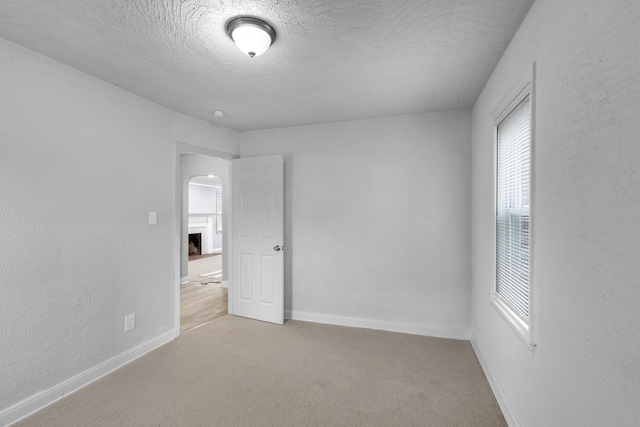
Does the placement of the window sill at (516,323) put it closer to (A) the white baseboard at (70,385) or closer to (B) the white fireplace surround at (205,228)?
(A) the white baseboard at (70,385)

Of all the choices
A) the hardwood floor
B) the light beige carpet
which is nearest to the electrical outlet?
the light beige carpet

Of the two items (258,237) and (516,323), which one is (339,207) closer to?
(258,237)

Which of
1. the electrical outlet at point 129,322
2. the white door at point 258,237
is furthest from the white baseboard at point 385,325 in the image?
the electrical outlet at point 129,322

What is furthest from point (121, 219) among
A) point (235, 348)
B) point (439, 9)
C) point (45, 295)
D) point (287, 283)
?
point (439, 9)

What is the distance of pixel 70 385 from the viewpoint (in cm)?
237

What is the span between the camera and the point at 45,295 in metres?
2.22

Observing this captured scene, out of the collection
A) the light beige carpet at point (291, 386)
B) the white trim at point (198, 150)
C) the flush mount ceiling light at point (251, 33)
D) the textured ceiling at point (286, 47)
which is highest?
the textured ceiling at point (286, 47)

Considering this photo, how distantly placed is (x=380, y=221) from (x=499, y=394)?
1930 millimetres

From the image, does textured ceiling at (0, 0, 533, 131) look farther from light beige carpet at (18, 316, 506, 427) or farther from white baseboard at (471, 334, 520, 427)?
light beige carpet at (18, 316, 506, 427)

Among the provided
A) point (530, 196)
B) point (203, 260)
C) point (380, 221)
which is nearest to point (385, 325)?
point (380, 221)

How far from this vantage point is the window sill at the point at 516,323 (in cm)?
165

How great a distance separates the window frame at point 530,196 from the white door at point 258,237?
2300 millimetres

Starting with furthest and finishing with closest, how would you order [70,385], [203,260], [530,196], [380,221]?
1. [203,260]
2. [380,221]
3. [70,385]
4. [530,196]

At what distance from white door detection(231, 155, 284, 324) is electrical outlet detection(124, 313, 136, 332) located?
54.0 inches
